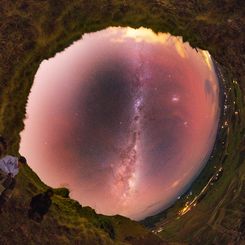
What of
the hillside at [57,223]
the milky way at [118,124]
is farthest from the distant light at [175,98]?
the hillside at [57,223]

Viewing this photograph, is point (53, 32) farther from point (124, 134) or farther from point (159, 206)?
point (159, 206)

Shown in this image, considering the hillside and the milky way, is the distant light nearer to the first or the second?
the milky way

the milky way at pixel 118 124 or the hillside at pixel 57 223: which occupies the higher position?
the milky way at pixel 118 124

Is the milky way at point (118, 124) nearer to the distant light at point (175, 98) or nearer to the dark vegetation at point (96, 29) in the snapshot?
the distant light at point (175, 98)

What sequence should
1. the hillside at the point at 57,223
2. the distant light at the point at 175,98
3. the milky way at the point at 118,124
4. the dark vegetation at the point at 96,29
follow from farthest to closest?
the dark vegetation at the point at 96,29 < the hillside at the point at 57,223 < the distant light at the point at 175,98 < the milky way at the point at 118,124

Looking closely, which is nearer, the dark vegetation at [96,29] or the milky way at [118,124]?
the milky way at [118,124]

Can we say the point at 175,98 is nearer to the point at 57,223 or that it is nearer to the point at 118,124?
the point at 118,124

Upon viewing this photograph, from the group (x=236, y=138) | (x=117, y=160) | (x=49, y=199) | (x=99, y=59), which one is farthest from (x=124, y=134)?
(x=236, y=138)
